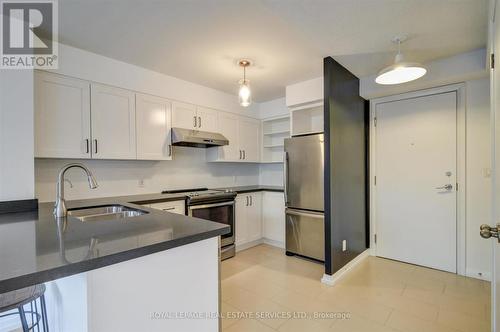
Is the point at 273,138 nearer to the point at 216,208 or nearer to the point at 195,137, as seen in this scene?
the point at 195,137

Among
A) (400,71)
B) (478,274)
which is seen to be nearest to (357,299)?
(478,274)

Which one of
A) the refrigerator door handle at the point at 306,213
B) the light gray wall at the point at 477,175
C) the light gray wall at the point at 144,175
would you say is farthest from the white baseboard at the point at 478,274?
the light gray wall at the point at 144,175

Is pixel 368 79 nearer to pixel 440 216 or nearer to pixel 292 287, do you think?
pixel 440 216

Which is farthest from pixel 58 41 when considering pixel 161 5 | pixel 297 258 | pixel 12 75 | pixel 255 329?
pixel 297 258

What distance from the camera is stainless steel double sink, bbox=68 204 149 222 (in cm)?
188

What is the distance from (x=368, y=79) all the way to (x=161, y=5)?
2.56m

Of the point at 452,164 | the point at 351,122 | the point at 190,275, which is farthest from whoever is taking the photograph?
the point at 351,122

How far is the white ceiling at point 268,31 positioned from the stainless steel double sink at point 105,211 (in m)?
1.50

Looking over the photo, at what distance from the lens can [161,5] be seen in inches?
69.1

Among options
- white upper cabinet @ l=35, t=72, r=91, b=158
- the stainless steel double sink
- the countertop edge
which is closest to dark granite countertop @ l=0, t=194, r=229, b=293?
the countertop edge

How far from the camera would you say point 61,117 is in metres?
2.27

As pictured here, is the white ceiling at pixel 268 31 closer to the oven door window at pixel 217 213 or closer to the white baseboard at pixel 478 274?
the oven door window at pixel 217 213

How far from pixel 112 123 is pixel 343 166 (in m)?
2.61

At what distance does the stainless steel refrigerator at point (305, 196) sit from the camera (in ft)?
9.80
